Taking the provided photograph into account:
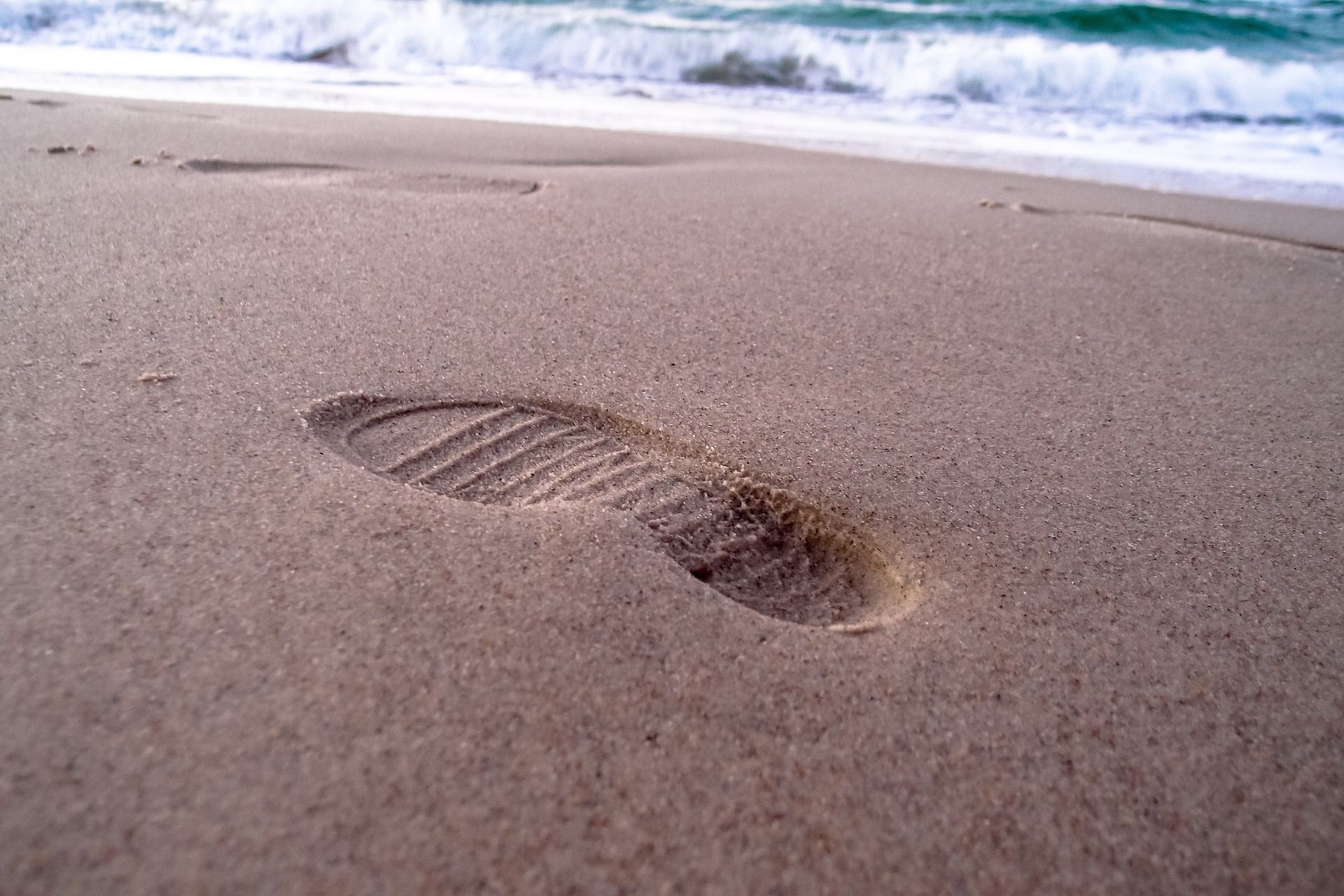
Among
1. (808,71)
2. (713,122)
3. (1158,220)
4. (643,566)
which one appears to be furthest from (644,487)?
(808,71)

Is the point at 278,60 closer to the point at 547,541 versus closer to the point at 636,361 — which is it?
the point at 636,361

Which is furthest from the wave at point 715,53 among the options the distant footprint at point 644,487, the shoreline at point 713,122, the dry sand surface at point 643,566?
the distant footprint at point 644,487

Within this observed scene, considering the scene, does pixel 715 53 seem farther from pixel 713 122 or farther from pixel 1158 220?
pixel 1158 220

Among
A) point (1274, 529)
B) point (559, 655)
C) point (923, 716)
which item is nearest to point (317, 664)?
point (559, 655)

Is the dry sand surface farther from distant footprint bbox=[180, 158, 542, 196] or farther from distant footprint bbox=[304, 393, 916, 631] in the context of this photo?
distant footprint bbox=[180, 158, 542, 196]

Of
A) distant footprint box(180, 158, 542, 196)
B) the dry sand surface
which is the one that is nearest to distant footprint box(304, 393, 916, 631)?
the dry sand surface

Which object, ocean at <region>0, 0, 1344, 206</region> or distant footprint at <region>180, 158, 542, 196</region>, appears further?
ocean at <region>0, 0, 1344, 206</region>
